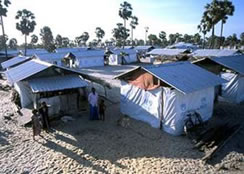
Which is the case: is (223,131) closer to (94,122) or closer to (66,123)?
(94,122)

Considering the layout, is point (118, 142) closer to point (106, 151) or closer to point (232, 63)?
point (106, 151)

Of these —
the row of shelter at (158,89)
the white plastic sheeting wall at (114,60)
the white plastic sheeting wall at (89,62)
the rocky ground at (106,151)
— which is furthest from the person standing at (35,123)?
the white plastic sheeting wall at (114,60)

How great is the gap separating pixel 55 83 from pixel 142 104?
4.79 m

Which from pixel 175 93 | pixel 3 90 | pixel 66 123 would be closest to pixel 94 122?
pixel 66 123

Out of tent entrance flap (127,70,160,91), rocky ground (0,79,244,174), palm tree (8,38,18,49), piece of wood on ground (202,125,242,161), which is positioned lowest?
rocky ground (0,79,244,174)

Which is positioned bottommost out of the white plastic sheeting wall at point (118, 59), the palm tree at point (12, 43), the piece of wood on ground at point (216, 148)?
the piece of wood on ground at point (216, 148)

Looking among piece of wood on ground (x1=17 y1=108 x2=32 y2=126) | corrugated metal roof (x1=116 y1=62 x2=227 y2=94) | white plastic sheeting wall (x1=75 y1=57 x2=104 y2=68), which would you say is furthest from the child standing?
white plastic sheeting wall (x1=75 y1=57 x2=104 y2=68)

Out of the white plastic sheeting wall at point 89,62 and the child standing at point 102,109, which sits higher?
the white plastic sheeting wall at point 89,62

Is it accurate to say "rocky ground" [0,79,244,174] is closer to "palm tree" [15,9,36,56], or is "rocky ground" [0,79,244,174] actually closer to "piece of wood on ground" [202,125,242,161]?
"piece of wood on ground" [202,125,242,161]

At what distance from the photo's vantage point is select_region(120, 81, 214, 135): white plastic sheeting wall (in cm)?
959

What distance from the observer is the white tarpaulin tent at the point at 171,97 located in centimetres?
954

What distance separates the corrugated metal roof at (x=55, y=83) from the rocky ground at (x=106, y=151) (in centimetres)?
186

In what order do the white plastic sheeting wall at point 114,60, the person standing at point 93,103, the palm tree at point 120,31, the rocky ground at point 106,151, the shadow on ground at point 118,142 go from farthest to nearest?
1. the palm tree at point 120,31
2. the white plastic sheeting wall at point 114,60
3. the person standing at point 93,103
4. the shadow on ground at point 118,142
5. the rocky ground at point 106,151

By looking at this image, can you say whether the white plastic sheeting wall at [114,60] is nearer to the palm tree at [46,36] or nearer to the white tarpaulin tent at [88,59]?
the white tarpaulin tent at [88,59]
